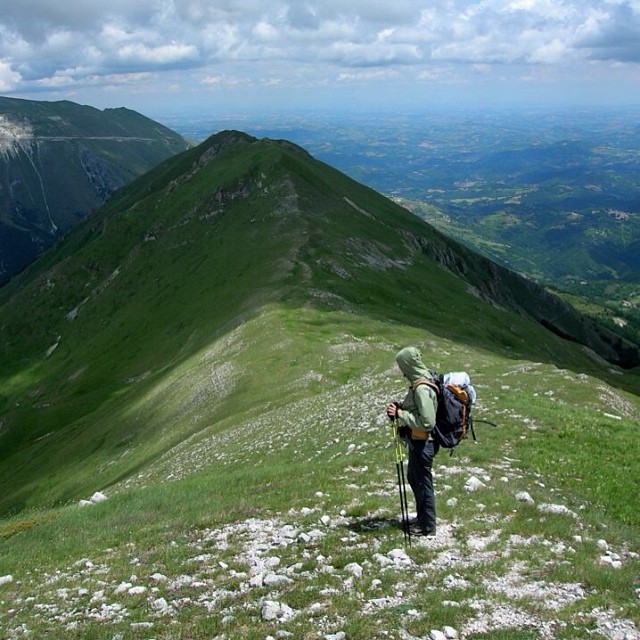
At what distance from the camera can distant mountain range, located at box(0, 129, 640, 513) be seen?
196 ft

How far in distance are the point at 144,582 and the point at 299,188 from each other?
446 ft

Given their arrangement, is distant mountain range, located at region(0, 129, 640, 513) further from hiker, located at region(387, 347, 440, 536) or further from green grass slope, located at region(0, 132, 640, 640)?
hiker, located at region(387, 347, 440, 536)

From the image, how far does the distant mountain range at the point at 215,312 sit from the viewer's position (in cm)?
5984

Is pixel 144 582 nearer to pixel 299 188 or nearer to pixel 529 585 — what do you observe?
pixel 529 585

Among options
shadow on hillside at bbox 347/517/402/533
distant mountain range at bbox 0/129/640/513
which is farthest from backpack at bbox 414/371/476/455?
distant mountain range at bbox 0/129/640/513

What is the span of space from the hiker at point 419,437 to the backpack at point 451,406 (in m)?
0.19

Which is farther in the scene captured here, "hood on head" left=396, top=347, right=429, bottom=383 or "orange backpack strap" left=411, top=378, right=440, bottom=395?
"hood on head" left=396, top=347, right=429, bottom=383

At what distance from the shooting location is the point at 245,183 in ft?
516

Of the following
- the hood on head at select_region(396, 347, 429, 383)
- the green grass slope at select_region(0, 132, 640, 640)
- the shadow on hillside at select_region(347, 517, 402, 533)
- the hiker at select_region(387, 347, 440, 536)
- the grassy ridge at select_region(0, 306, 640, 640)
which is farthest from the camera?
the shadow on hillside at select_region(347, 517, 402, 533)

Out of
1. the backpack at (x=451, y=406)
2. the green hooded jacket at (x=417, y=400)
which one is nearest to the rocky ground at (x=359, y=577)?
the backpack at (x=451, y=406)

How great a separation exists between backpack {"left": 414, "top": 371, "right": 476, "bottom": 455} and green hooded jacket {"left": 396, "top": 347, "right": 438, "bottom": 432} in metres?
0.20

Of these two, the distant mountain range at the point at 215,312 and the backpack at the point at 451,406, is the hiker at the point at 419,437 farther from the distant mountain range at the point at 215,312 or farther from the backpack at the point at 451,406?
the distant mountain range at the point at 215,312

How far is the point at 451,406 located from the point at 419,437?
3.78ft

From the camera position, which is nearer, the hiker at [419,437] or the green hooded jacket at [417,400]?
the green hooded jacket at [417,400]
